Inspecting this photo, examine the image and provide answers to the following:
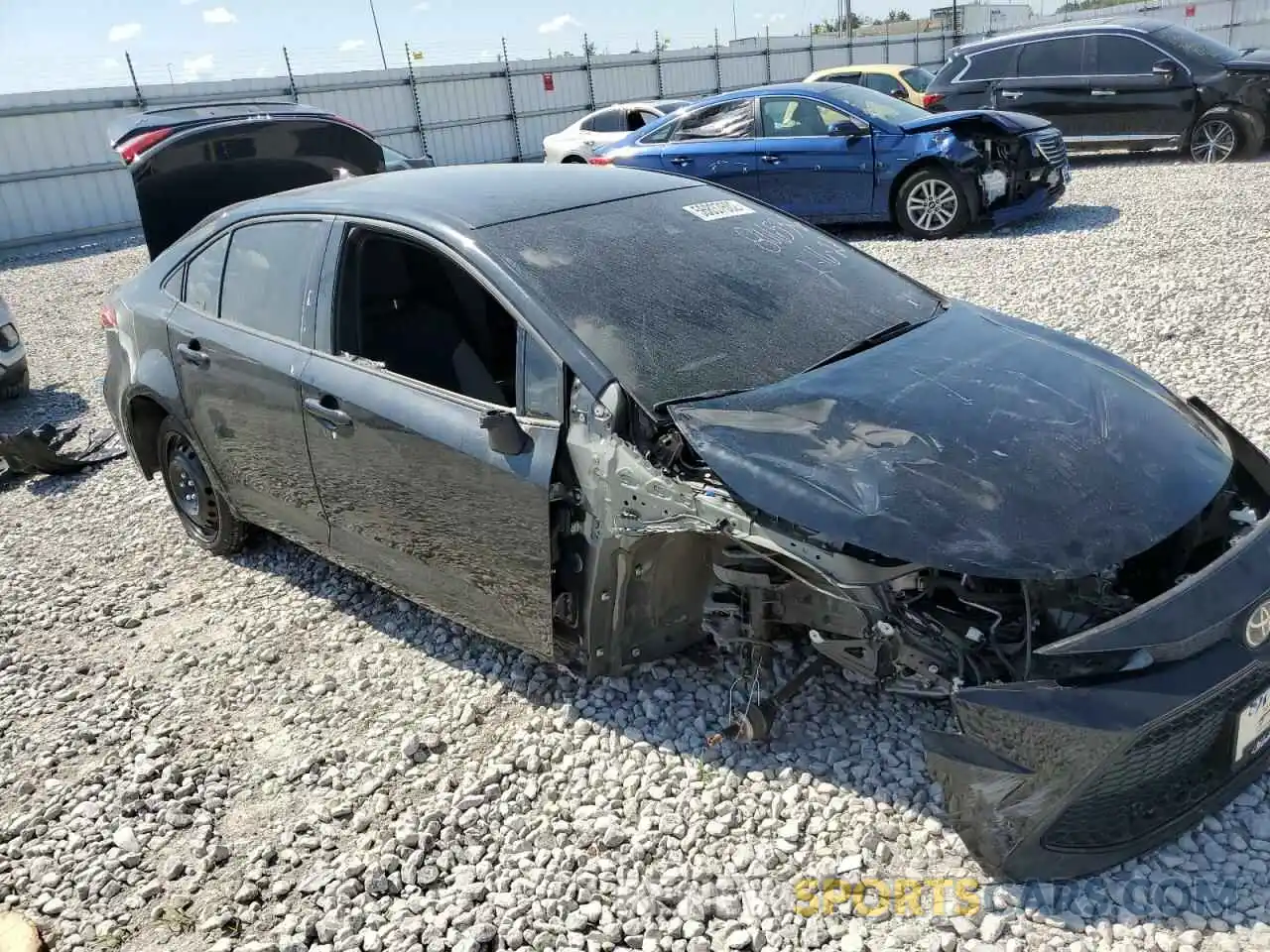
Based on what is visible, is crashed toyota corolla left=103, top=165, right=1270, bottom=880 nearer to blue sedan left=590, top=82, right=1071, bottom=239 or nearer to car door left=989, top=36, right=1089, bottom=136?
blue sedan left=590, top=82, right=1071, bottom=239

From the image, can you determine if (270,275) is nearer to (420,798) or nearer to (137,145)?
(420,798)

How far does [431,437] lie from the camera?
3.22 meters

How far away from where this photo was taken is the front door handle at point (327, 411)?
3.49 meters

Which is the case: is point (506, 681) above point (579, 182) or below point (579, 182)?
below

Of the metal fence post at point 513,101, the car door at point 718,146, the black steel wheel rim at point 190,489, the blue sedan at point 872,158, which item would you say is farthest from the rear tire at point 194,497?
the metal fence post at point 513,101

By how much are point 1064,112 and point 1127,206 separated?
2.85m

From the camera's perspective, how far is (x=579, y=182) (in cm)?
386

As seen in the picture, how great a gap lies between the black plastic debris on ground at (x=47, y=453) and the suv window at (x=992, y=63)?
35.9 ft

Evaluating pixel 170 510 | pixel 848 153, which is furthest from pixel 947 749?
pixel 848 153

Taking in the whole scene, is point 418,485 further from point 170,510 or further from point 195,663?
point 170,510

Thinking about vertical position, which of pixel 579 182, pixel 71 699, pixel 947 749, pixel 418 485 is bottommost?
pixel 71 699

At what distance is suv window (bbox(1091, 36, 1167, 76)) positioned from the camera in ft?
37.9

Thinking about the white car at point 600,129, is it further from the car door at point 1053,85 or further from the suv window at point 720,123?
the car door at point 1053,85

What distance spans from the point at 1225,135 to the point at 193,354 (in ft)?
38.2
